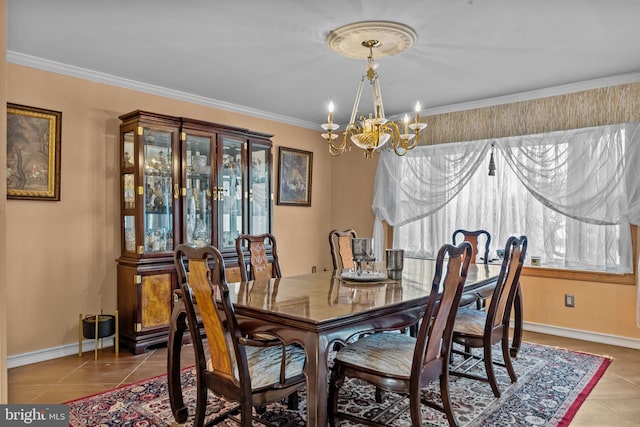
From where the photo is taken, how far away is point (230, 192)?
4.38m

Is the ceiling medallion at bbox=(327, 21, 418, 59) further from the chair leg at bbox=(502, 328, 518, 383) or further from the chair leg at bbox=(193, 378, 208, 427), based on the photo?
the chair leg at bbox=(193, 378, 208, 427)

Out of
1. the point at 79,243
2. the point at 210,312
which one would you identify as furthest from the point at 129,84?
the point at 210,312

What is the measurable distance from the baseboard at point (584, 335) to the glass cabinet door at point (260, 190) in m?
2.88

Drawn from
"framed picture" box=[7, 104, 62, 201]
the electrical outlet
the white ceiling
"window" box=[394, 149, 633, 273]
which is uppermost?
the white ceiling

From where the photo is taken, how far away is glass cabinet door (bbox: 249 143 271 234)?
14.9 ft

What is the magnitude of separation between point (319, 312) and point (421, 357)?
51 centimetres

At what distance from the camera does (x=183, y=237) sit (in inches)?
155

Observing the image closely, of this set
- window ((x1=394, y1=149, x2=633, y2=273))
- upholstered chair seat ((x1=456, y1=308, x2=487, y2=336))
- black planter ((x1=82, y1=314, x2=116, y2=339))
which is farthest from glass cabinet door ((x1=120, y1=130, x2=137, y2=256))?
window ((x1=394, y1=149, x2=633, y2=273))

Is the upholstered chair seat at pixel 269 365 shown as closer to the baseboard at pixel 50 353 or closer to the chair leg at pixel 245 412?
the chair leg at pixel 245 412

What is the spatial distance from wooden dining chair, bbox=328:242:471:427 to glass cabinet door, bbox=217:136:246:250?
235 centimetres

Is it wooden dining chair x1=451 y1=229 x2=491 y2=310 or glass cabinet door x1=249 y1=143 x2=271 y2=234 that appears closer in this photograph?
wooden dining chair x1=451 y1=229 x2=491 y2=310

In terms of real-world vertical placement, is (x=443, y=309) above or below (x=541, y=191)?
below

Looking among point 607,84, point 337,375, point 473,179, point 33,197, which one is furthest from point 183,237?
point 607,84

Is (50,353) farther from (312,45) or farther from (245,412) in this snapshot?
(312,45)
